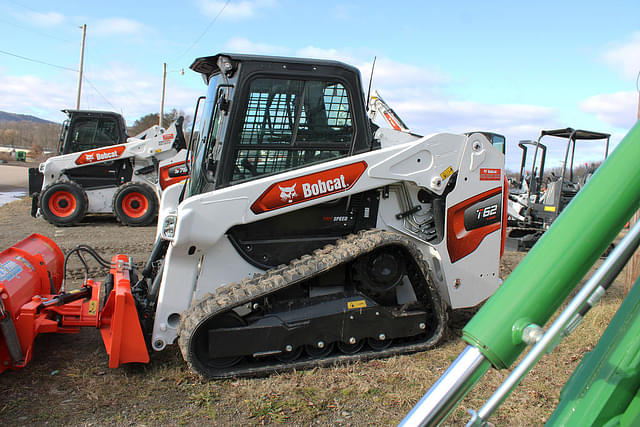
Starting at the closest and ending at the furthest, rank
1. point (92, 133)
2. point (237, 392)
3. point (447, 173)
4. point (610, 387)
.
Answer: point (610, 387) → point (237, 392) → point (447, 173) → point (92, 133)

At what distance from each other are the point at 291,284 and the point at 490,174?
7.23ft

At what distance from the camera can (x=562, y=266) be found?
1237 mm

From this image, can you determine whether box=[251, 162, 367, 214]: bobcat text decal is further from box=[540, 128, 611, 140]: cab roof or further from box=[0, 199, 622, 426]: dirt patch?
box=[540, 128, 611, 140]: cab roof

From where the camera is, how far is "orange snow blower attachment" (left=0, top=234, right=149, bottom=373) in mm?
3611

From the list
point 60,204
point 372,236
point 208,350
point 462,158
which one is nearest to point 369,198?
point 372,236

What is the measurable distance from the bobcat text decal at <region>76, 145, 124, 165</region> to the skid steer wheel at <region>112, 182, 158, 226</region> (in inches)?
31.4

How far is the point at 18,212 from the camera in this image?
14.1 meters

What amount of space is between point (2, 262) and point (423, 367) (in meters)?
3.56

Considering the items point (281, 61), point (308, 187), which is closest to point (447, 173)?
point (308, 187)

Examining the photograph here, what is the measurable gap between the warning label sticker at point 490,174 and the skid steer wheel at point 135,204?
30.5 ft

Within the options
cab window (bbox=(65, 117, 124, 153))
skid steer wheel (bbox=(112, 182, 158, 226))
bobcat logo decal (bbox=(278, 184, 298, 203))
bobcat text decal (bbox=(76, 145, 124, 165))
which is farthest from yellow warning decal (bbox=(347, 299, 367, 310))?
cab window (bbox=(65, 117, 124, 153))

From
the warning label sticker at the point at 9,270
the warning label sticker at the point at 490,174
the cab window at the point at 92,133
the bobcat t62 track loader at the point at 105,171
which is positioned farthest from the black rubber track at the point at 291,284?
the cab window at the point at 92,133

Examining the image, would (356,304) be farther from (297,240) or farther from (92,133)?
(92,133)

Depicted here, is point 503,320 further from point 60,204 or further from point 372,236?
point 60,204
